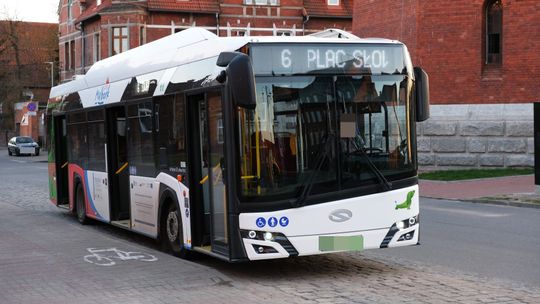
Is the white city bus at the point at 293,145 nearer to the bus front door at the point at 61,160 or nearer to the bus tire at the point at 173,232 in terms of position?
the bus tire at the point at 173,232

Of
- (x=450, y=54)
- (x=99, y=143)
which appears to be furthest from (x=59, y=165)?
(x=450, y=54)

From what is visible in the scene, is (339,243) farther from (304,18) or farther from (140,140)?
(304,18)

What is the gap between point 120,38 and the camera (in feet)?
181

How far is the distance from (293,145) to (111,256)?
3575mm

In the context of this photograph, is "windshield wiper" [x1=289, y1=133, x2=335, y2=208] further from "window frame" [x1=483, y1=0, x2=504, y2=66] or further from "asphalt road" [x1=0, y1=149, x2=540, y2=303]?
"window frame" [x1=483, y1=0, x2=504, y2=66]

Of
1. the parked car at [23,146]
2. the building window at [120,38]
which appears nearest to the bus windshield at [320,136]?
the building window at [120,38]

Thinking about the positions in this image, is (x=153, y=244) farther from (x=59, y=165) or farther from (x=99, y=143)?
(x=59, y=165)

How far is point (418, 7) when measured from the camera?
30.3 meters

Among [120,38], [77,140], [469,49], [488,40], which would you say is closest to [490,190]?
[469,49]

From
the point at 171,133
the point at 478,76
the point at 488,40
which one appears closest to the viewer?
the point at 171,133

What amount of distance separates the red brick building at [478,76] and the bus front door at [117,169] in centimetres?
→ 1808

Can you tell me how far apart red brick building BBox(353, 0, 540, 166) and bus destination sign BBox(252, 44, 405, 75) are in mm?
20063

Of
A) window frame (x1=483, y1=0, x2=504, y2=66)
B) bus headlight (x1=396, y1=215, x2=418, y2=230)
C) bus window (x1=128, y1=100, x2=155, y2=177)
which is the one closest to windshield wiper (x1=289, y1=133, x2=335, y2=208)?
bus headlight (x1=396, y1=215, x2=418, y2=230)

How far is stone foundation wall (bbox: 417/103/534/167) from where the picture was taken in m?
28.2
